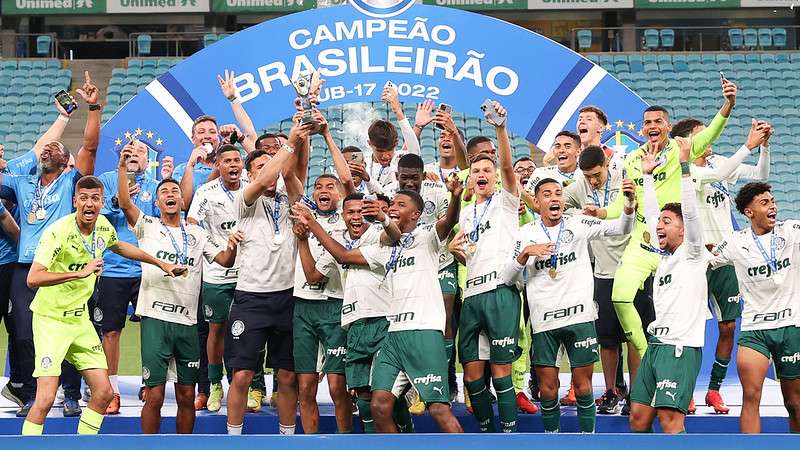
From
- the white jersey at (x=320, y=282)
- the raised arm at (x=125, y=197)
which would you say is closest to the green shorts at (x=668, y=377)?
the white jersey at (x=320, y=282)

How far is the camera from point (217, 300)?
807 centimetres

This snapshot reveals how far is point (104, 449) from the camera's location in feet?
19.1

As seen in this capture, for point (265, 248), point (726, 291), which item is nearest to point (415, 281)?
point (265, 248)

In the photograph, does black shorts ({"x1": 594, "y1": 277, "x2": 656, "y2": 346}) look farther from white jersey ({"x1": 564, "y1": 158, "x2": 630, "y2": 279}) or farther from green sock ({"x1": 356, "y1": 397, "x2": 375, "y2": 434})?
green sock ({"x1": 356, "y1": 397, "x2": 375, "y2": 434})

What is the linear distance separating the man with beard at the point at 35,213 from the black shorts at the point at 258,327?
1.28m

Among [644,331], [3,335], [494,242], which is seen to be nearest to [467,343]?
[494,242]

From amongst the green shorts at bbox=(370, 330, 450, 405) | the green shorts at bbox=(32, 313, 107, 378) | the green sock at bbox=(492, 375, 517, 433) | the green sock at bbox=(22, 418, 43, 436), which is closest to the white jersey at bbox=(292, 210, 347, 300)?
the green shorts at bbox=(370, 330, 450, 405)

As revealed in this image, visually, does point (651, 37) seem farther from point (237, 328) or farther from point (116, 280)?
point (237, 328)

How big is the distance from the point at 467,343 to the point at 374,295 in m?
0.65

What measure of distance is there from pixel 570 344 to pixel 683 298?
78 cm

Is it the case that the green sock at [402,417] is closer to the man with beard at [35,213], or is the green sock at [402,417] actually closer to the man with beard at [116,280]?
the man with beard at [116,280]

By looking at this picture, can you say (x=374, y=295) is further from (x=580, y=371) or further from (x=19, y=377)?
(x=19, y=377)

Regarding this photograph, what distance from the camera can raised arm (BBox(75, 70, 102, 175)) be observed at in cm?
776

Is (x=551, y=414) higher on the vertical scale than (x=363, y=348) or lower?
lower
